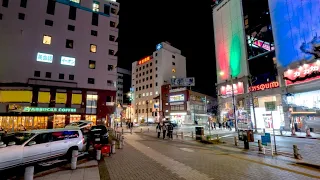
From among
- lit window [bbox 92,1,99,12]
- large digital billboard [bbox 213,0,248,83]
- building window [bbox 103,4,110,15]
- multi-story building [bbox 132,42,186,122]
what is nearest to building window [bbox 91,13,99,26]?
lit window [bbox 92,1,99,12]

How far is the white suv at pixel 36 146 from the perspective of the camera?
7.82m

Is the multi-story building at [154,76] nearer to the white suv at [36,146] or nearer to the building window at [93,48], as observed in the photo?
the building window at [93,48]

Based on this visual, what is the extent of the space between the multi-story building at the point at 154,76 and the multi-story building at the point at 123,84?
2178 centimetres

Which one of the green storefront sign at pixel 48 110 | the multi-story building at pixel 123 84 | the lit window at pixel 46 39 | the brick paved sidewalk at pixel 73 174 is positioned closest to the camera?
the brick paved sidewalk at pixel 73 174

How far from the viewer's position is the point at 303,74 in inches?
1032

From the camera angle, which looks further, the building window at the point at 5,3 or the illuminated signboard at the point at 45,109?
the building window at the point at 5,3

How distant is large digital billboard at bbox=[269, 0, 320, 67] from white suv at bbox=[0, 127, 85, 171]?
101 ft

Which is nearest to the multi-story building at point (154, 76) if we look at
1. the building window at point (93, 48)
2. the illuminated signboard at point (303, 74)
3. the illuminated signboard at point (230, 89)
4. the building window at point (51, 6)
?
the illuminated signboard at point (230, 89)

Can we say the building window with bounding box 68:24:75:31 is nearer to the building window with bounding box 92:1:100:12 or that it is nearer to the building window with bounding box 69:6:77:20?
the building window with bounding box 69:6:77:20

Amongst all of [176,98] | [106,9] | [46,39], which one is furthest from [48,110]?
[176,98]

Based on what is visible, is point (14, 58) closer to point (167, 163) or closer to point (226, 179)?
point (167, 163)

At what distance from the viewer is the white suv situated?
7.82 m

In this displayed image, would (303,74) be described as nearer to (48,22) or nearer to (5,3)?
(48,22)

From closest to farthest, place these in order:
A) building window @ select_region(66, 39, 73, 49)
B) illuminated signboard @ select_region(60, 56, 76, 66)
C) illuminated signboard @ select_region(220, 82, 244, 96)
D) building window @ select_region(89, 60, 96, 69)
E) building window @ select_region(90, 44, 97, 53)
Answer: illuminated signboard @ select_region(60, 56, 76, 66)
illuminated signboard @ select_region(220, 82, 244, 96)
building window @ select_region(66, 39, 73, 49)
building window @ select_region(89, 60, 96, 69)
building window @ select_region(90, 44, 97, 53)
